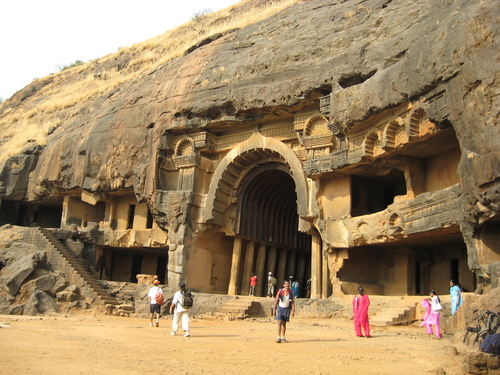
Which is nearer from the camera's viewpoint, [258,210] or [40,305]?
[40,305]

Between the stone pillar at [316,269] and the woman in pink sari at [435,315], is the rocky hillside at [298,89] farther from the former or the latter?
the stone pillar at [316,269]

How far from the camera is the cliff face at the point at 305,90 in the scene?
40.8 feet

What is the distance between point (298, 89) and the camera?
19453 mm

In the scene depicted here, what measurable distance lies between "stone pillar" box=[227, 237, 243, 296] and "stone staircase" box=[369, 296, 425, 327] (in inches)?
297

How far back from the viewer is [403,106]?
1566cm

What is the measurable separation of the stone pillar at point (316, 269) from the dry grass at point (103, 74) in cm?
1357

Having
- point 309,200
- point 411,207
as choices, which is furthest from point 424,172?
point 309,200

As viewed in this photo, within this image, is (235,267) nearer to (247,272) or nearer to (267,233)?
(247,272)

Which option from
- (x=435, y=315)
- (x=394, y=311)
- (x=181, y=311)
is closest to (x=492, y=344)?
(x=435, y=315)

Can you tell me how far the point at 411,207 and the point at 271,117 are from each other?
733 centimetres

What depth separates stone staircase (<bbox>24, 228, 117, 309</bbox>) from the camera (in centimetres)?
2086

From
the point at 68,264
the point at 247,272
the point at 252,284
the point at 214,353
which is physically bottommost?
the point at 214,353

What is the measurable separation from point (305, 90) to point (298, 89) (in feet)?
1.08

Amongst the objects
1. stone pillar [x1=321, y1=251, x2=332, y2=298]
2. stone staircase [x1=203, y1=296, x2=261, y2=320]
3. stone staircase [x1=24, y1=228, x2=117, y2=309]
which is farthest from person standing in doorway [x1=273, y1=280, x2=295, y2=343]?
stone staircase [x1=24, y1=228, x2=117, y2=309]
